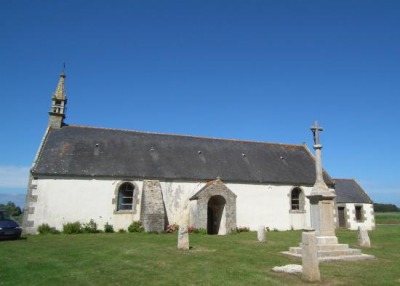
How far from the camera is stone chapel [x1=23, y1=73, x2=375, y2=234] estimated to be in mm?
19844

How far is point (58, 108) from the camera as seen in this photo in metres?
24.0

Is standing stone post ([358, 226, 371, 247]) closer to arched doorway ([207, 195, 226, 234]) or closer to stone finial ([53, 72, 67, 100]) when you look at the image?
arched doorway ([207, 195, 226, 234])

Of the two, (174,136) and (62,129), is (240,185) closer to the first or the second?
(174,136)

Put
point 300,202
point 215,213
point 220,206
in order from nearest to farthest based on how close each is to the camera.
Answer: point 220,206, point 215,213, point 300,202

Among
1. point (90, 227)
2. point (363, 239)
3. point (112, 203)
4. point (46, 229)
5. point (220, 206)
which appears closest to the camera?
point (363, 239)

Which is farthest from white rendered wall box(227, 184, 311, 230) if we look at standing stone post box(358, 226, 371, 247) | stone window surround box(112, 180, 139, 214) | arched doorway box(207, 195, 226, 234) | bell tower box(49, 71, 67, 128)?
bell tower box(49, 71, 67, 128)

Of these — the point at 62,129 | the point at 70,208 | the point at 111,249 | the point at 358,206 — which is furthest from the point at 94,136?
the point at 358,206

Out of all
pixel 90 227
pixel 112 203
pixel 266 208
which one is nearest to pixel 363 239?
pixel 266 208

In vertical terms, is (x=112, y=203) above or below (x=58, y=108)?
below

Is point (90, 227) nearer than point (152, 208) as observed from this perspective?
Yes

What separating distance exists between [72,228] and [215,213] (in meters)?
9.54

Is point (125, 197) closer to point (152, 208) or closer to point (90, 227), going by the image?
point (152, 208)

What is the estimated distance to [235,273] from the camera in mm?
8125

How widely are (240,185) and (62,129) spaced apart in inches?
546
